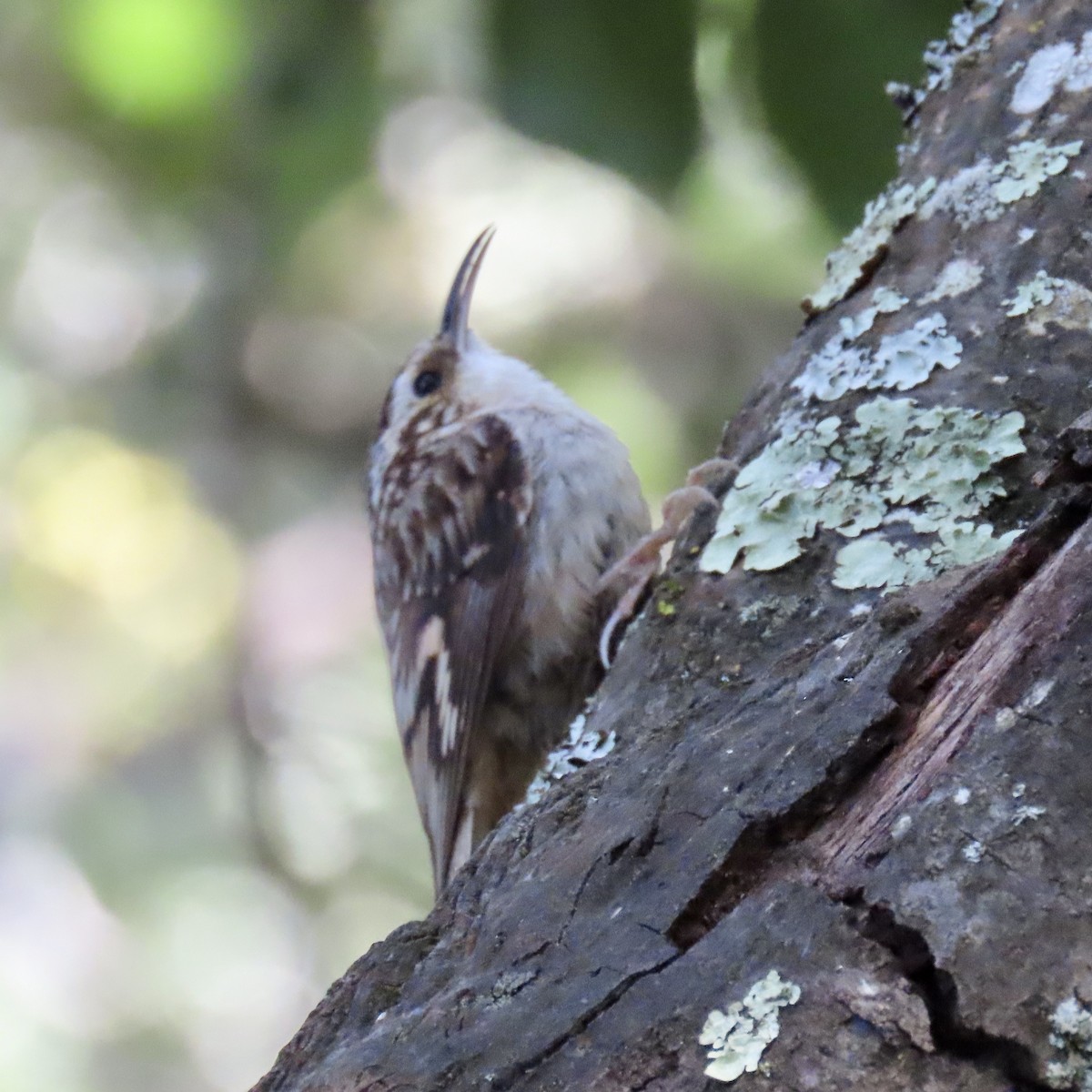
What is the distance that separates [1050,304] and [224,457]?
233cm

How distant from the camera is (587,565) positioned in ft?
7.08

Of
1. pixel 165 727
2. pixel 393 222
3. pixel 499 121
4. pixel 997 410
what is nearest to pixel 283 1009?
pixel 165 727

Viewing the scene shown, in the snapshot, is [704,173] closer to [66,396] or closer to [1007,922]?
[1007,922]

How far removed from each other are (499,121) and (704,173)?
295 mm

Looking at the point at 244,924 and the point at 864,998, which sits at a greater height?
the point at 244,924

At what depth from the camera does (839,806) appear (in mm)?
905

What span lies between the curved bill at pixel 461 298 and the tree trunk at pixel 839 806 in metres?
1.38

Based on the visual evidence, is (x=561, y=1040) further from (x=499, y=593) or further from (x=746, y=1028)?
(x=499, y=593)

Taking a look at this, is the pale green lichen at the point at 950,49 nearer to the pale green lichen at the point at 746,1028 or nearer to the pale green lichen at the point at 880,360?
the pale green lichen at the point at 880,360

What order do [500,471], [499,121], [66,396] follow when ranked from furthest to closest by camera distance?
[66,396], [500,471], [499,121]

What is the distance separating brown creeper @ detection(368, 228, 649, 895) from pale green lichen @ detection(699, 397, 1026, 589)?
72 centimetres

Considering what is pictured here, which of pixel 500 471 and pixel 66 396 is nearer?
pixel 500 471

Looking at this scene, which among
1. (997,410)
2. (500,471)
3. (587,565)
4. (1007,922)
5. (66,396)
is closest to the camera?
(1007,922)

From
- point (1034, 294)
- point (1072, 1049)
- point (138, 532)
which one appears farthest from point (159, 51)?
point (1072, 1049)
